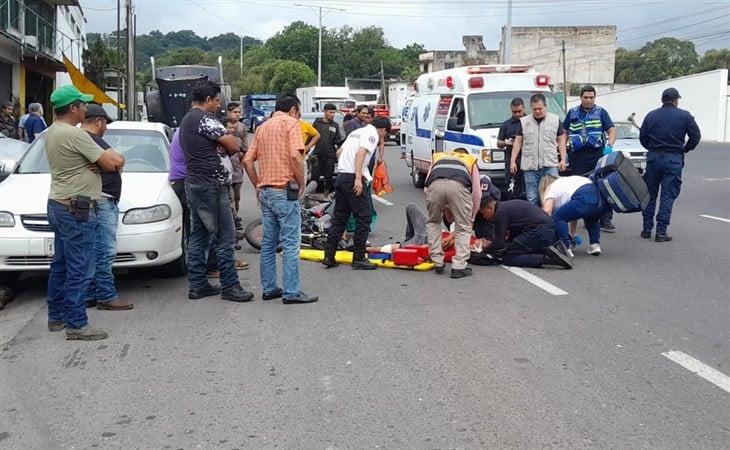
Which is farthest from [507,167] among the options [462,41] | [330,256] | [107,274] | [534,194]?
[462,41]

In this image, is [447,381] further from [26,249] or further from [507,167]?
[507,167]

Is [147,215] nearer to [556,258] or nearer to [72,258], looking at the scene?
[72,258]

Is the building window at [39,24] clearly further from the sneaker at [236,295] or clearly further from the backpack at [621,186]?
the backpack at [621,186]

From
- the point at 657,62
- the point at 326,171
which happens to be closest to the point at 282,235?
the point at 326,171

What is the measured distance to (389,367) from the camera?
532 centimetres

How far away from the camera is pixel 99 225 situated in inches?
264

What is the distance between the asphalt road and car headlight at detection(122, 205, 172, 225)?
28.8 inches

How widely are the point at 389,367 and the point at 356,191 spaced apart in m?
Answer: 3.38

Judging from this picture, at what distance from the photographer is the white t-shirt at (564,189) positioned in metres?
8.95

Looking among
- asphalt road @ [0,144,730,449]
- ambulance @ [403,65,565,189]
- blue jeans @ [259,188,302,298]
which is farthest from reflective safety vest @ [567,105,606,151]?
blue jeans @ [259,188,302,298]

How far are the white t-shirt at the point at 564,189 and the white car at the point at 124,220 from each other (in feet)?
14.0

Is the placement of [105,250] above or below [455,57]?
below

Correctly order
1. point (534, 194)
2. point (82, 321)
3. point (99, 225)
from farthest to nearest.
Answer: point (534, 194)
point (99, 225)
point (82, 321)

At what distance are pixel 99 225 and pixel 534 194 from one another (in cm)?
577
